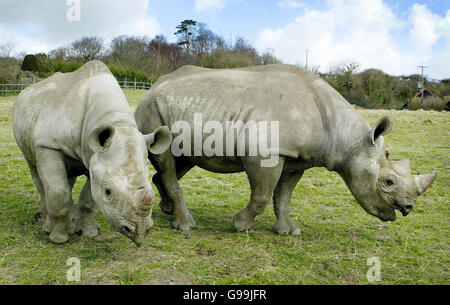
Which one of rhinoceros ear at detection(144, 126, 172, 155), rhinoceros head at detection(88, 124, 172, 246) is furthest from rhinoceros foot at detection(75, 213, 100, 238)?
rhinoceros ear at detection(144, 126, 172, 155)

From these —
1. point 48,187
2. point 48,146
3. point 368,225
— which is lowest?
point 368,225

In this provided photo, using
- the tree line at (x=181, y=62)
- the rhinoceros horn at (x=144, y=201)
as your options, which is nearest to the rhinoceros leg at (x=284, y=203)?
the rhinoceros horn at (x=144, y=201)

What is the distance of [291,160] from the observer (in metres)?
5.80

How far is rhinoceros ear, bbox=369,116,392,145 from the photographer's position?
5.42 metres

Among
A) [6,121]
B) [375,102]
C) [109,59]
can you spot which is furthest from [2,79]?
[375,102]

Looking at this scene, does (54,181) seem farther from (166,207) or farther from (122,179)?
(166,207)

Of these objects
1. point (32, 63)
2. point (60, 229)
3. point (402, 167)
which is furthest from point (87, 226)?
point (32, 63)

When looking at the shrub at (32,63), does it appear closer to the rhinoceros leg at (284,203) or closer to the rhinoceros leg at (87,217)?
the rhinoceros leg at (87,217)

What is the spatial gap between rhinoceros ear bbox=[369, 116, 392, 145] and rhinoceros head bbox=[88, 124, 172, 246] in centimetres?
282

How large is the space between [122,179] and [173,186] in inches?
83.7

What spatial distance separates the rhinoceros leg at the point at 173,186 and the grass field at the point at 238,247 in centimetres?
19

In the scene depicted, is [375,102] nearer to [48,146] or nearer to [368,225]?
[368,225]

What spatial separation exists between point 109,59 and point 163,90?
40456mm

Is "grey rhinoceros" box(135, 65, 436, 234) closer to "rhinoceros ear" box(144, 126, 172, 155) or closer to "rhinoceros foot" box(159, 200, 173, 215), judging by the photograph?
"rhinoceros foot" box(159, 200, 173, 215)
